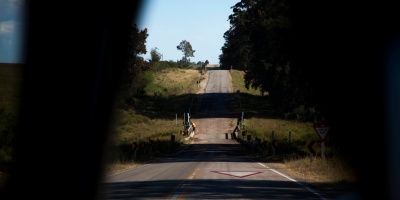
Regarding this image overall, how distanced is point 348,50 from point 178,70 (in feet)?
324

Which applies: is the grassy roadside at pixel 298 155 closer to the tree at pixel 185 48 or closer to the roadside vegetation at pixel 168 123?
the roadside vegetation at pixel 168 123

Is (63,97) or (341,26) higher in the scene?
(341,26)

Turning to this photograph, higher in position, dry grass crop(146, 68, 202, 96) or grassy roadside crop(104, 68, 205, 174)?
dry grass crop(146, 68, 202, 96)

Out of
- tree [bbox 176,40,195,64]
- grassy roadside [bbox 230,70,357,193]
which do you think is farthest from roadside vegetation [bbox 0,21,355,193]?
tree [bbox 176,40,195,64]

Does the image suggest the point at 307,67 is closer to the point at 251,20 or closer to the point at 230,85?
the point at 251,20

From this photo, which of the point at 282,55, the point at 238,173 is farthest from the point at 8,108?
the point at 282,55

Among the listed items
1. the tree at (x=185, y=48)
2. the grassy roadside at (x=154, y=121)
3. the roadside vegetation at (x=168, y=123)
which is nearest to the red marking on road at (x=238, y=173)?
the roadside vegetation at (x=168, y=123)

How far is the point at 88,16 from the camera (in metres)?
32.0

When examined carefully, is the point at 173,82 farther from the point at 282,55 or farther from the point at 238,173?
the point at 238,173

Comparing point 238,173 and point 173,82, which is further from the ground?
point 173,82

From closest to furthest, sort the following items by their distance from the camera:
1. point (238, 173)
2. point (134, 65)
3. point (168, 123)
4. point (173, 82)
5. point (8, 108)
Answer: point (8, 108) → point (238, 173) → point (134, 65) → point (168, 123) → point (173, 82)

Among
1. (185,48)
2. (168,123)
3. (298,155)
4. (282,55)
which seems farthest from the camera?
(185,48)

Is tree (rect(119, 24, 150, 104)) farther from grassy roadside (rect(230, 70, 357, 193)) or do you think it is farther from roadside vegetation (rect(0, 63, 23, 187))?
roadside vegetation (rect(0, 63, 23, 187))

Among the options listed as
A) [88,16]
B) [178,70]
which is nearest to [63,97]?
[88,16]
